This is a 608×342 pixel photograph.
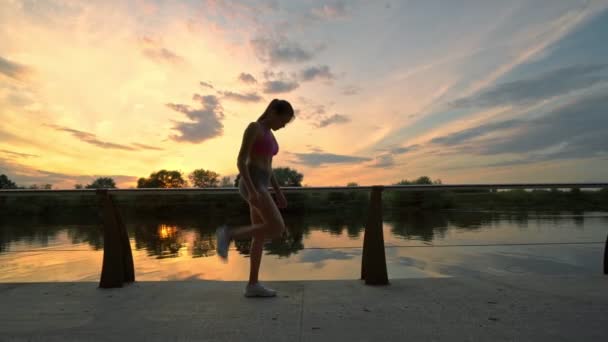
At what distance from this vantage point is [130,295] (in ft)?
7.79

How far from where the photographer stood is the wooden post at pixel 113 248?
2.61m

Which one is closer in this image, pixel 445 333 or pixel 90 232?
pixel 445 333

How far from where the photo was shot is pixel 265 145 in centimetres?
241

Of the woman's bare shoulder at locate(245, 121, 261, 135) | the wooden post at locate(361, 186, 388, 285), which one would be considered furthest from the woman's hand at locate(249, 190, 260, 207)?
the wooden post at locate(361, 186, 388, 285)

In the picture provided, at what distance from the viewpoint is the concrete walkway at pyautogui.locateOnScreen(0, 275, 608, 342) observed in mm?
1648

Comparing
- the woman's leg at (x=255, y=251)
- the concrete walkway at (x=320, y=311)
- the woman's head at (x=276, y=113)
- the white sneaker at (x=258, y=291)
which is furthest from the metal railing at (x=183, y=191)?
the white sneaker at (x=258, y=291)

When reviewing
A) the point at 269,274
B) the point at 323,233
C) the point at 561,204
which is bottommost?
the point at 269,274

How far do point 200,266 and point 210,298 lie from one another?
5.19m

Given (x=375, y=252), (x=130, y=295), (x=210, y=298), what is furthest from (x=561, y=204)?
(x=130, y=295)

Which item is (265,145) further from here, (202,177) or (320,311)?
(202,177)

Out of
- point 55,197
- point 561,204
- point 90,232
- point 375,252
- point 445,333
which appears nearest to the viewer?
point 445,333

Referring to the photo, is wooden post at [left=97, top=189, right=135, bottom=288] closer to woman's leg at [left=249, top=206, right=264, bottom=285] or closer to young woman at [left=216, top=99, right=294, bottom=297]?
young woman at [left=216, top=99, right=294, bottom=297]

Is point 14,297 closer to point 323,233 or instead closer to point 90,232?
point 90,232

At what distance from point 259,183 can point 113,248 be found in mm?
1353
